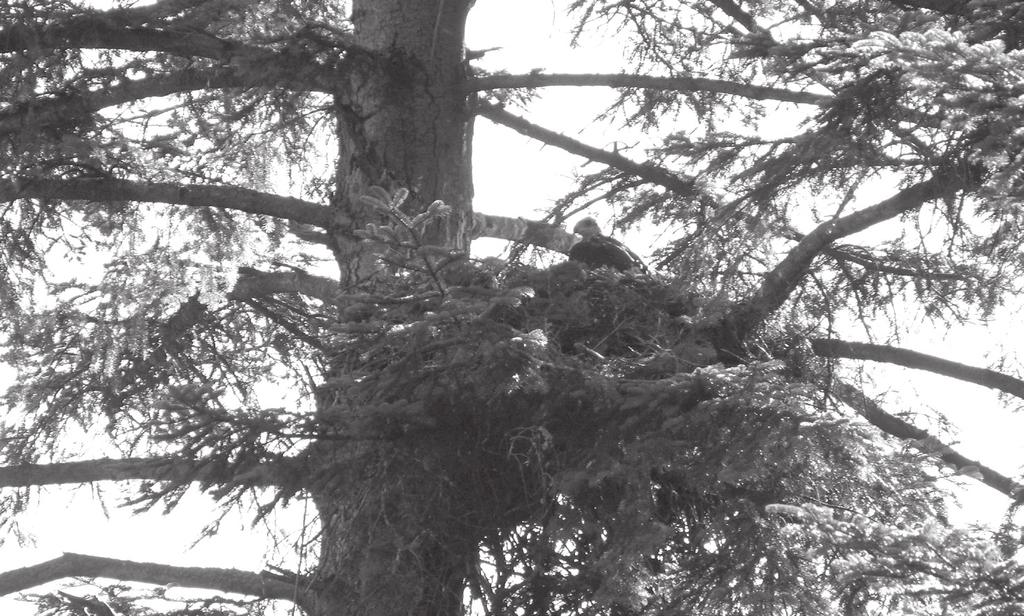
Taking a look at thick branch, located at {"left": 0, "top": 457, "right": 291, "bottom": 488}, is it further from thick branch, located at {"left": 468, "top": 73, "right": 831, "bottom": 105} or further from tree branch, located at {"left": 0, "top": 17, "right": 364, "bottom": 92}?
thick branch, located at {"left": 468, "top": 73, "right": 831, "bottom": 105}

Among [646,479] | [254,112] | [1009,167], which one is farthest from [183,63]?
[1009,167]

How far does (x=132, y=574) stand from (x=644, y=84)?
3.88 meters

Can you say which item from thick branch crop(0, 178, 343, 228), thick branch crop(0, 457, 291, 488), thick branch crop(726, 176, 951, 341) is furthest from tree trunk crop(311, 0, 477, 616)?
thick branch crop(726, 176, 951, 341)

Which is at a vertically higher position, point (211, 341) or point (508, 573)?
point (211, 341)

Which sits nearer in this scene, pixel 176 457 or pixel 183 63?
pixel 176 457

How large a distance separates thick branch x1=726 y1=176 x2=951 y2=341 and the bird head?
2155 millimetres

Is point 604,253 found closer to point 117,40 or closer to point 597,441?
point 597,441

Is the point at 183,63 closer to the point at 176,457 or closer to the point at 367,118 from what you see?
→ the point at 367,118

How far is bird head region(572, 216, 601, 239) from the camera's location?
774 centimetres

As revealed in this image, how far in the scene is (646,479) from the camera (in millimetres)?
4312

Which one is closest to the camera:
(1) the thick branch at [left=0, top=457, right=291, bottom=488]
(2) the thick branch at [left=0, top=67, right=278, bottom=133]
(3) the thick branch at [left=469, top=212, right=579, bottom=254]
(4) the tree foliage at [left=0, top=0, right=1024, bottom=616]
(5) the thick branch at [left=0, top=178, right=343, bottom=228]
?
(4) the tree foliage at [left=0, top=0, right=1024, bottom=616]

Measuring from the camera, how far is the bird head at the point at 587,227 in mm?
7739

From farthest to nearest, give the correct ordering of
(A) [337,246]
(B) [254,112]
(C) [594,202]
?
(B) [254,112] < (C) [594,202] < (A) [337,246]

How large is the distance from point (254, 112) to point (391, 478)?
11.6ft
